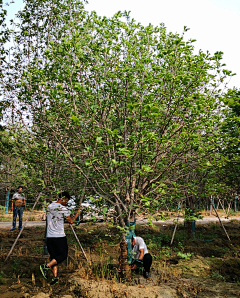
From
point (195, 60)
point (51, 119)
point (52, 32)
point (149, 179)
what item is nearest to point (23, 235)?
point (51, 119)

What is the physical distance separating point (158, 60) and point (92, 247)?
630cm

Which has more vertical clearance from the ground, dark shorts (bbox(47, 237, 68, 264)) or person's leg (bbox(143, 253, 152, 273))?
dark shorts (bbox(47, 237, 68, 264))

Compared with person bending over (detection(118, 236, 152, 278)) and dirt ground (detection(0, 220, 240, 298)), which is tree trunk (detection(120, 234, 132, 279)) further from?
person bending over (detection(118, 236, 152, 278))

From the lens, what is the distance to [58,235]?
5188mm

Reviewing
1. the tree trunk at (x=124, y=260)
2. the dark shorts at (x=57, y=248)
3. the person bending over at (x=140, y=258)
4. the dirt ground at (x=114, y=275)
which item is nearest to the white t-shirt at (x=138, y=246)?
the person bending over at (x=140, y=258)

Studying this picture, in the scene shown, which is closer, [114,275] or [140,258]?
[114,275]

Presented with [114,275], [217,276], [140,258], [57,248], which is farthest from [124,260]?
[217,276]

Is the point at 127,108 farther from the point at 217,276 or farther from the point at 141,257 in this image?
the point at 217,276

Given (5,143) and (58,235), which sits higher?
(5,143)

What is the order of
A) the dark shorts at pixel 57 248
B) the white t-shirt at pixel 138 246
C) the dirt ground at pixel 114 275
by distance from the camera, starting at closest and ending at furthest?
1. the dirt ground at pixel 114 275
2. the dark shorts at pixel 57 248
3. the white t-shirt at pixel 138 246

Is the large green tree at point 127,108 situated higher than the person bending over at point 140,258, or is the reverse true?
the large green tree at point 127,108

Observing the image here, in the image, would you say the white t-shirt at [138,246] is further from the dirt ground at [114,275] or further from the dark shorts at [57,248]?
the dark shorts at [57,248]

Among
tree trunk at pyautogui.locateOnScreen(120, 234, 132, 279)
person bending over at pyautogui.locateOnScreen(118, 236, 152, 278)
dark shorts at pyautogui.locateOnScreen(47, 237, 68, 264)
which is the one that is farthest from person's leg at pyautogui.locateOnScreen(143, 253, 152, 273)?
dark shorts at pyautogui.locateOnScreen(47, 237, 68, 264)

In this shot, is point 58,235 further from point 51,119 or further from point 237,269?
point 237,269
